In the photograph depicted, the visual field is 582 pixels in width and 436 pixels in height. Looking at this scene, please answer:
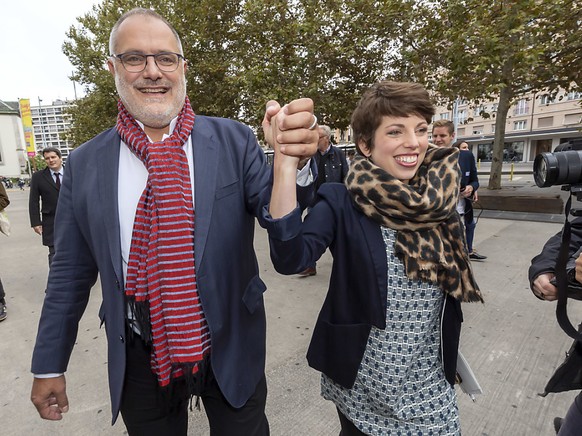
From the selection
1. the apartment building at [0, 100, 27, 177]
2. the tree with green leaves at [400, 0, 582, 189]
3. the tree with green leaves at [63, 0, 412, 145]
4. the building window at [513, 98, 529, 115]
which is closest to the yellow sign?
the apartment building at [0, 100, 27, 177]

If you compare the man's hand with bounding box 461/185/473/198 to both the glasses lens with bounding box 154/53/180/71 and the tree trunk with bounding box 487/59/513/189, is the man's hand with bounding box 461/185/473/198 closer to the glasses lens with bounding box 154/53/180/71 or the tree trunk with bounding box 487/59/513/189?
the glasses lens with bounding box 154/53/180/71

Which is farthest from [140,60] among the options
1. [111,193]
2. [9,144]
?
[9,144]

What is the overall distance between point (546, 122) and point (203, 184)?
48.0 meters

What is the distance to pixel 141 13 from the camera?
1281mm

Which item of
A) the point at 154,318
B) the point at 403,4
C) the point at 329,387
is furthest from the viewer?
the point at 403,4

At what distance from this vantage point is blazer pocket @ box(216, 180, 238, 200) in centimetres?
123

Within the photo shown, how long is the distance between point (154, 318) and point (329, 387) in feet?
2.67

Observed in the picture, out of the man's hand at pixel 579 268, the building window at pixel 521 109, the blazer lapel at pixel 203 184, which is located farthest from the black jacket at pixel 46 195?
the building window at pixel 521 109

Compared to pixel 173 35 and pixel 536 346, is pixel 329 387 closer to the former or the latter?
pixel 173 35

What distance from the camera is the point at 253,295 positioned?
1.31m

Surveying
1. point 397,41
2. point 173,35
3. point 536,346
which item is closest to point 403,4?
point 397,41

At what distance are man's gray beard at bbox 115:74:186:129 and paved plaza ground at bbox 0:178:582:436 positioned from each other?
1898 millimetres

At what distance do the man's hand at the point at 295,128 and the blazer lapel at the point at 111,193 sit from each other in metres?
0.67

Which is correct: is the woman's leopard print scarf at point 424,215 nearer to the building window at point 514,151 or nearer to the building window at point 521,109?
the building window at point 514,151
